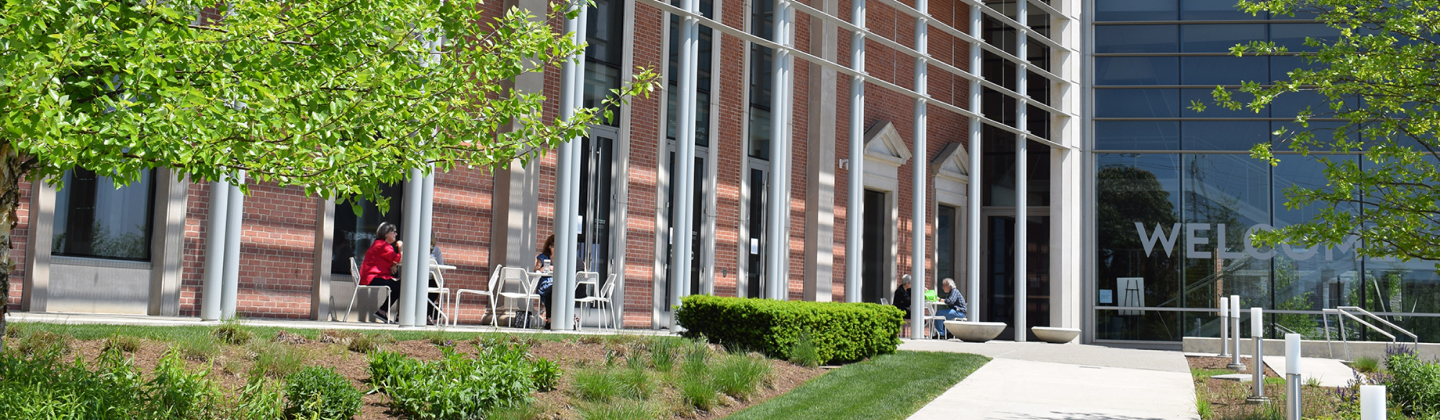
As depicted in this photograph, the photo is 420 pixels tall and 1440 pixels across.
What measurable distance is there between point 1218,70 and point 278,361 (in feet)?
69.7

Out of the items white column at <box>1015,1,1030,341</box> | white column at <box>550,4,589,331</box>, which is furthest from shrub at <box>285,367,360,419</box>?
white column at <box>1015,1,1030,341</box>

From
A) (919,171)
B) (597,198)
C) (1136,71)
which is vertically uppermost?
(1136,71)

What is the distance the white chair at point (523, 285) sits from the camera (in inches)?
520

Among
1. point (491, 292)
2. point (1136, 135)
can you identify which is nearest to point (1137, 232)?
point (1136, 135)

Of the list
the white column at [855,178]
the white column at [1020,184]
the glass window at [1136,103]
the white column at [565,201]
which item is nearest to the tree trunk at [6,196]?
the white column at [565,201]

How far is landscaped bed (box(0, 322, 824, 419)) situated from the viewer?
669 centimetres

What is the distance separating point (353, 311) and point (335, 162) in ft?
29.5

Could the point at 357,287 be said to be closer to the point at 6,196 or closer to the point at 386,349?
the point at 386,349

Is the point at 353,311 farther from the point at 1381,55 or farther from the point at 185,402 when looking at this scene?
the point at 1381,55

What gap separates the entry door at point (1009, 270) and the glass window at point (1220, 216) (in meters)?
2.84

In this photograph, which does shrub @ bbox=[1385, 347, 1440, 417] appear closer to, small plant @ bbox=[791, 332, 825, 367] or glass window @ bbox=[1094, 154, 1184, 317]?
small plant @ bbox=[791, 332, 825, 367]

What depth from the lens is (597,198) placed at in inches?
651

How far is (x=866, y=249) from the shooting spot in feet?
72.5

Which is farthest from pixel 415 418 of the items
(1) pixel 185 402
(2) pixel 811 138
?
(2) pixel 811 138
